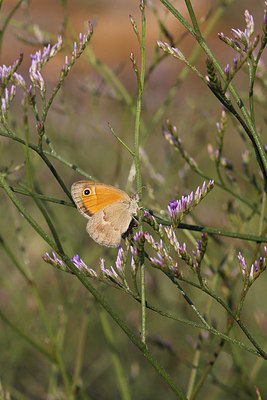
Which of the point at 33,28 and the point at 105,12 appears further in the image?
the point at 105,12

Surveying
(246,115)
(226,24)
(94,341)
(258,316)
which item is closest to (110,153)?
(94,341)

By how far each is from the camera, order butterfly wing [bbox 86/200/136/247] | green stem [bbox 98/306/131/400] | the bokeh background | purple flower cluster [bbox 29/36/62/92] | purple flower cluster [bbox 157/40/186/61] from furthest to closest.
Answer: the bokeh background → green stem [bbox 98/306/131/400] → butterfly wing [bbox 86/200/136/247] → purple flower cluster [bbox 29/36/62/92] → purple flower cluster [bbox 157/40/186/61]

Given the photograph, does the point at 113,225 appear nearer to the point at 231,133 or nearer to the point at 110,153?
the point at 110,153

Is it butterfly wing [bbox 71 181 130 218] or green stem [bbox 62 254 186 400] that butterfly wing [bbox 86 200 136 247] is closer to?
butterfly wing [bbox 71 181 130 218]

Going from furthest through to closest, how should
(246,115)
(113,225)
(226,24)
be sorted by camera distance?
1. (226,24)
2. (113,225)
3. (246,115)

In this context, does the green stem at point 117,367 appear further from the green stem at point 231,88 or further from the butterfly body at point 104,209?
the green stem at point 231,88

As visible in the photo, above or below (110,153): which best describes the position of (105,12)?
above

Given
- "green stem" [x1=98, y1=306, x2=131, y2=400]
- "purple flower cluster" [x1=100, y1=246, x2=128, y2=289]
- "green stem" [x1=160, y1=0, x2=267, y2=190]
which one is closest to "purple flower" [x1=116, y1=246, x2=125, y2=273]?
"purple flower cluster" [x1=100, y1=246, x2=128, y2=289]
